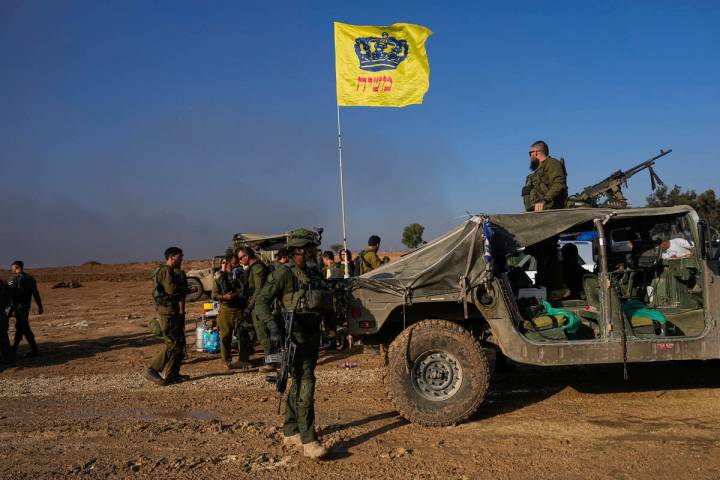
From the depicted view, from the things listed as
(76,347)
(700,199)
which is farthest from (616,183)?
(700,199)

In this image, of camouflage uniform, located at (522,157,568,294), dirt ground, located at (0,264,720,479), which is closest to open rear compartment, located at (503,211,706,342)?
camouflage uniform, located at (522,157,568,294)

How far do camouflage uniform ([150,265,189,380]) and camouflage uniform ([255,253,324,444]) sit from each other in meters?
3.33

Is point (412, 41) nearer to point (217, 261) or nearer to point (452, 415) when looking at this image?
point (452, 415)

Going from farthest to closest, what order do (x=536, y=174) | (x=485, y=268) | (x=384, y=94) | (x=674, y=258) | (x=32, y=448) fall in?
(x=384, y=94) < (x=536, y=174) < (x=674, y=258) < (x=485, y=268) < (x=32, y=448)

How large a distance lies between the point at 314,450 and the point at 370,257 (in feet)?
19.7

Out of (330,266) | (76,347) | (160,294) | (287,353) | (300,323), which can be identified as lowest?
(76,347)

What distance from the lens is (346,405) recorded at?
6445mm

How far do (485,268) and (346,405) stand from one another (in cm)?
228

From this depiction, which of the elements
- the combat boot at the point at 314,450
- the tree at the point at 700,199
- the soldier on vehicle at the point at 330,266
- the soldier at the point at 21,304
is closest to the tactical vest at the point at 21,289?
the soldier at the point at 21,304

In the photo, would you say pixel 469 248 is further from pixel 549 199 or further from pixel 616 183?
pixel 616 183

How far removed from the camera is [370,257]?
10492mm

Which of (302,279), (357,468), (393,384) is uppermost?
(302,279)

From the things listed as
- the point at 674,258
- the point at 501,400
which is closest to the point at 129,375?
the point at 501,400

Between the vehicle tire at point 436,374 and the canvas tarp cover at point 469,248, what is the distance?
41 cm
